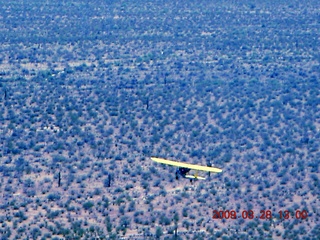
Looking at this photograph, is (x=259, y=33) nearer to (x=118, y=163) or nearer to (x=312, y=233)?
(x=118, y=163)

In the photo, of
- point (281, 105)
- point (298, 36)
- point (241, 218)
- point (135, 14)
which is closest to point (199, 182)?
point (241, 218)

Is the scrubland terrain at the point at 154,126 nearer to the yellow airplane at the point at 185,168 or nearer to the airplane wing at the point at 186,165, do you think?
the yellow airplane at the point at 185,168
